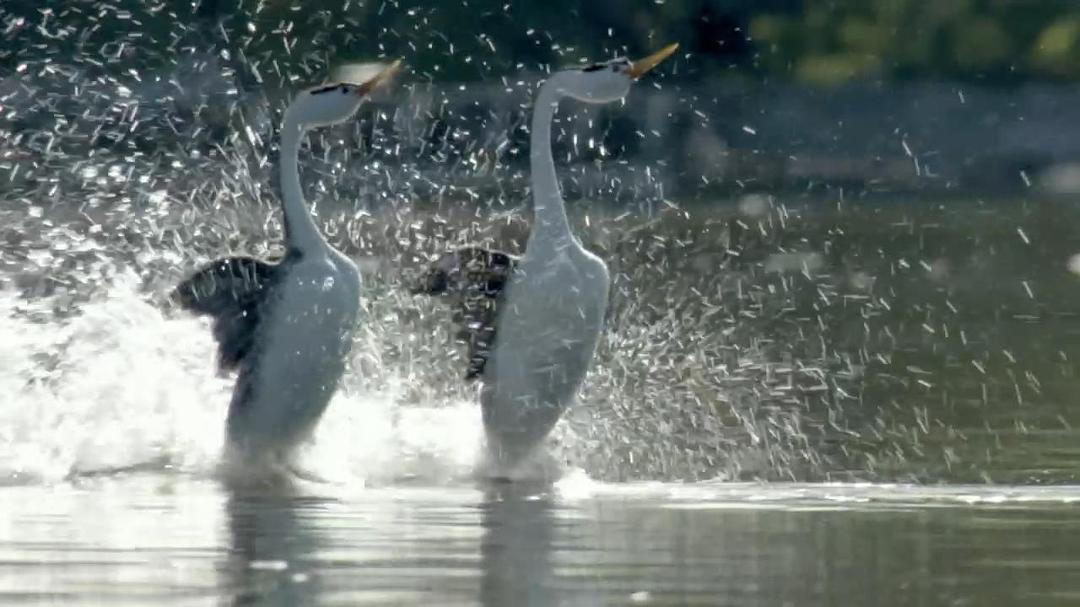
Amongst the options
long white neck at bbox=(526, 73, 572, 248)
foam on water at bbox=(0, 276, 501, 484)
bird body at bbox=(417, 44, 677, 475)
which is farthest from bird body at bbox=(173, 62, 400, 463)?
long white neck at bbox=(526, 73, 572, 248)

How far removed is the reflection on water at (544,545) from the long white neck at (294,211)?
167 cm

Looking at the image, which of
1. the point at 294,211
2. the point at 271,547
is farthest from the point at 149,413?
the point at 271,547

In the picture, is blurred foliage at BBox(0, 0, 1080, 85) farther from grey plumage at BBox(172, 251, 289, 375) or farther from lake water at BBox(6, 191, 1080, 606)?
grey plumage at BBox(172, 251, 289, 375)

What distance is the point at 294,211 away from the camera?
13867 millimetres

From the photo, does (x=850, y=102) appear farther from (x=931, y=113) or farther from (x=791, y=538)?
(x=791, y=538)

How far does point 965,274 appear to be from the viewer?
27.7 metres

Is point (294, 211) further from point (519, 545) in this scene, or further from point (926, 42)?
point (926, 42)

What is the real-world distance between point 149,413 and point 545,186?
187 centimetres

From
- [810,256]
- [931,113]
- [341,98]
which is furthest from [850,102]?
[341,98]

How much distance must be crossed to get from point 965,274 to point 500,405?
14.6 meters

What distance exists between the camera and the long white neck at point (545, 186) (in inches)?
540

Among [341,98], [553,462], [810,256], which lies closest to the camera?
[553,462]

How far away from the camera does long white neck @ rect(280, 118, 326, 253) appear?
13750mm

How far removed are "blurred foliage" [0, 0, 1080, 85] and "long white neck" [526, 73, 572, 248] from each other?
96.1ft
